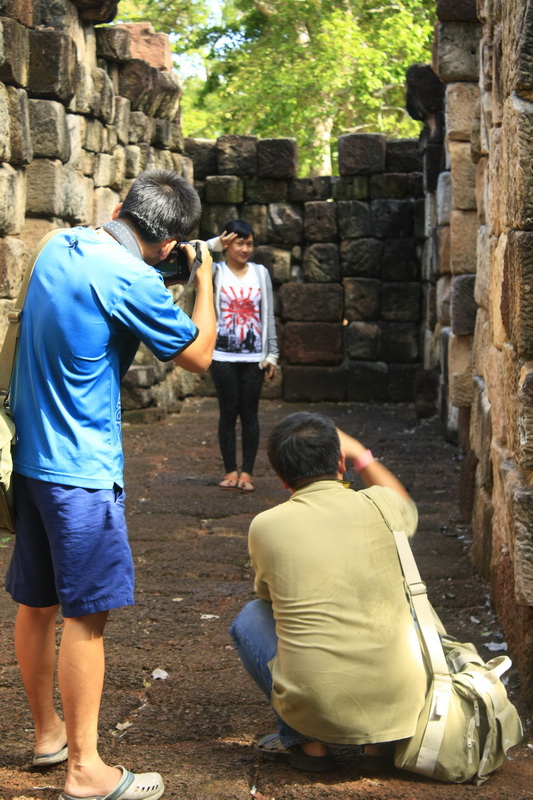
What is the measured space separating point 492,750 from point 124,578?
1074 mm

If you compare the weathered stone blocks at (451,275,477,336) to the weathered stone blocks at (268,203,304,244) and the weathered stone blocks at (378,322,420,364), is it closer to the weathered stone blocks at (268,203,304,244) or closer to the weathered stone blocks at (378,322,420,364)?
the weathered stone blocks at (378,322,420,364)

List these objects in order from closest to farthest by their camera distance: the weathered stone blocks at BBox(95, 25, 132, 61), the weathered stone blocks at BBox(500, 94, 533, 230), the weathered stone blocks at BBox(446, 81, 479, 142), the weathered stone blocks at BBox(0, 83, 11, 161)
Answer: the weathered stone blocks at BBox(500, 94, 533, 230) → the weathered stone blocks at BBox(0, 83, 11, 161) → the weathered stone blocks at BBox(446, 81, 479, 142) → the weathered stone blocks at BBox(95, 25, 132, 61)

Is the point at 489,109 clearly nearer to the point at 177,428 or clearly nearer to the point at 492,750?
the point at 492,750

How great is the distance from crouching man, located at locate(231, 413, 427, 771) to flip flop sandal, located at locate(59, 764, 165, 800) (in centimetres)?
37

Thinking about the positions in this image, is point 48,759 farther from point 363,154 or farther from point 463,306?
point 363,154

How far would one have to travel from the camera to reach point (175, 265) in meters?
3.02

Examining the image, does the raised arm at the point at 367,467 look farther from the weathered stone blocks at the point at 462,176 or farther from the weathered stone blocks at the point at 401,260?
the weathered stone blocks at the point at 401,260

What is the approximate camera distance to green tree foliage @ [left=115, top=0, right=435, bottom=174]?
63.2 feet

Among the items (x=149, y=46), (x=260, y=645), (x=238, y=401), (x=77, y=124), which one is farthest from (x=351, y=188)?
(x=260, y=645)

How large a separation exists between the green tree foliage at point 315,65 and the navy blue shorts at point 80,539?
17452 mm

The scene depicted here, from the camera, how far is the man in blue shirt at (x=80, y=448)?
8.50 feet

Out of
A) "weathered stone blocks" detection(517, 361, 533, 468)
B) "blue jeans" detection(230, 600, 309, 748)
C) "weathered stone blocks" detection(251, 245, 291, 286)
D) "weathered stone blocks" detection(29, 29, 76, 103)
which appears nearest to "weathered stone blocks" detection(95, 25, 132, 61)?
"weathered stone blocks" detection(29, 29, 76, 103)

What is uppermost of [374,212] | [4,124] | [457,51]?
[457,51]

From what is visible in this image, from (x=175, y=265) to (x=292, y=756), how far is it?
142 centimetres
